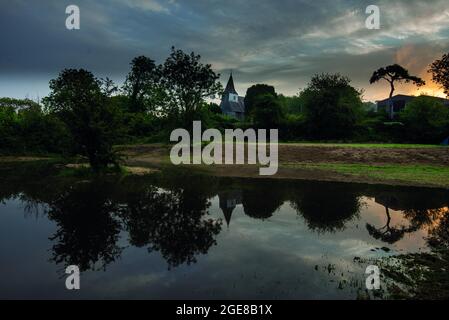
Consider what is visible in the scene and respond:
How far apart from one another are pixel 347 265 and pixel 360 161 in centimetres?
2701

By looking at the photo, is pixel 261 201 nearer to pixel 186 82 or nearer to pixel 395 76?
pixel 186 82

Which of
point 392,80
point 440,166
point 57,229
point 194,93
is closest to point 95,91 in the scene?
point 57,229

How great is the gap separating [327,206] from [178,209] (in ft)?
24.1

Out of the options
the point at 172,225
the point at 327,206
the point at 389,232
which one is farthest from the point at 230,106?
the point at 389,232

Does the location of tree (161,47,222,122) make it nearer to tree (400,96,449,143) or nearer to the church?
tree (400,96,449,143)

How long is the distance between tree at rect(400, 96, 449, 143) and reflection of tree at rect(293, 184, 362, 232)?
121 ft

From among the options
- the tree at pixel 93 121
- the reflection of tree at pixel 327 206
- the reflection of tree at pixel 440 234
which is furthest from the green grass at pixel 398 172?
the tree at pixel 93 121

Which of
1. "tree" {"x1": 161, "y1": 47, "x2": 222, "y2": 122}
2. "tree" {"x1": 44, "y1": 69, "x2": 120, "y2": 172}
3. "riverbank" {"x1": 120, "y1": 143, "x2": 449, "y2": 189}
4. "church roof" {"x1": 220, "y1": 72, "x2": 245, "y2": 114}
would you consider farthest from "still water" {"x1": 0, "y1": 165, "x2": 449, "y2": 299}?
"church roof" {"x1": 220, "y1": 72, "x2": 245, "y2": 114}

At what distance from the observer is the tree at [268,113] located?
194 ft

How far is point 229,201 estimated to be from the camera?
60.5ft

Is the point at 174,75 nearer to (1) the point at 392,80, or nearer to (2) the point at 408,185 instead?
(2) the point at 408,185

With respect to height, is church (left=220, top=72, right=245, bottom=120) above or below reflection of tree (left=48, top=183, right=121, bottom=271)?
above

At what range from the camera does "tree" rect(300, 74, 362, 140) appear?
55188 mm

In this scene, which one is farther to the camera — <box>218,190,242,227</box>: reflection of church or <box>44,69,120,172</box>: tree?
<box>44,69,120,172</box>: tree
